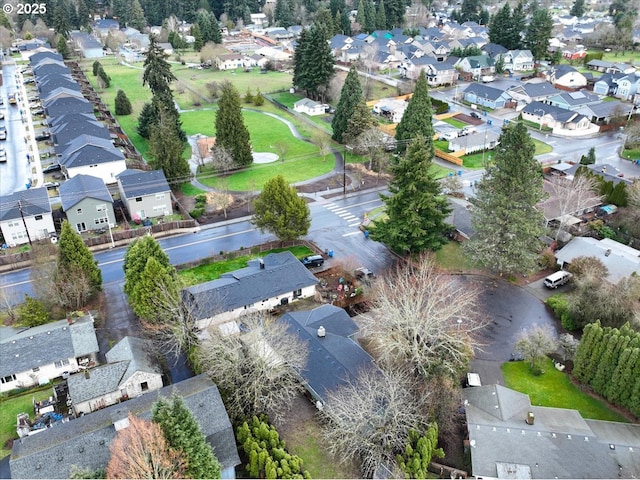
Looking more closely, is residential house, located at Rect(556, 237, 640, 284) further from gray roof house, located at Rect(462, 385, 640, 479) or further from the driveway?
gray roof house, located at Rect(462, 385, 640, 479)

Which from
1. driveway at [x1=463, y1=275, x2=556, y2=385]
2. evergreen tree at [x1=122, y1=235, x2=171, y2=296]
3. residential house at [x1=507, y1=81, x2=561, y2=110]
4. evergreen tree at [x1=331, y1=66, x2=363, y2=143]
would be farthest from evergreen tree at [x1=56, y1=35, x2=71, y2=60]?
driveway at [x1=463, y1=275, x2=556, y2=385]

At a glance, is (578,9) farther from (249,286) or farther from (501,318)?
(249,286)

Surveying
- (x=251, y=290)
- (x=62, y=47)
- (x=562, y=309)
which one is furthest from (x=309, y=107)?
(x=62, y=47)

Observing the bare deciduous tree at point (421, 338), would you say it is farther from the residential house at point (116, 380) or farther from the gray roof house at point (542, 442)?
the residential house at point (116, 380)

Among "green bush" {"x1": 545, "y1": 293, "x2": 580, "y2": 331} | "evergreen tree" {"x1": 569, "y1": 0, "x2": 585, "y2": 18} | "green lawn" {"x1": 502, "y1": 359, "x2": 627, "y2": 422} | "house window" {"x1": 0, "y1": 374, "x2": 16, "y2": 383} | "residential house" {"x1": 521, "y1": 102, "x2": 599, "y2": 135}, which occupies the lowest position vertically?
"green lawn" {"x1": 502, "y1": 359, "x2": 627, "y2": 422}

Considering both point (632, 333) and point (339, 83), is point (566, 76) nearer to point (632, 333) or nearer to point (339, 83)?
point (339, 83)
